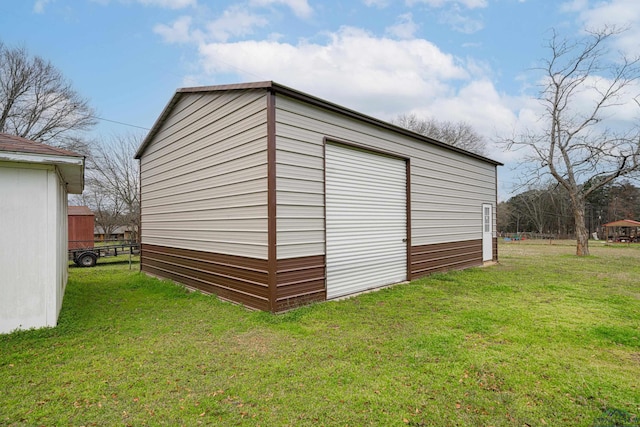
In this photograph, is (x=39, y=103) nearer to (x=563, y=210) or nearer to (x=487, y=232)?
(x=487, y=232)

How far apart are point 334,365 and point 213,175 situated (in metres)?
4.25

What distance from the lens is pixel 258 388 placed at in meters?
2.70

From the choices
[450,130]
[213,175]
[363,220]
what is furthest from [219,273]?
[450,130]

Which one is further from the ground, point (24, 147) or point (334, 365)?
point (24, 147)

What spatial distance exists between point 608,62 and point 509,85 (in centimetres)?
589

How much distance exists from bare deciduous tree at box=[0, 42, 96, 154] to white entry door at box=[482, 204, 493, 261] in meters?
20.8

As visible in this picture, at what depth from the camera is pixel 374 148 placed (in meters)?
6.60

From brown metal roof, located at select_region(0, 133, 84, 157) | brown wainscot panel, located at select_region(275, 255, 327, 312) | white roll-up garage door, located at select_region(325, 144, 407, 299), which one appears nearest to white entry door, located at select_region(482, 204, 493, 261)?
white roll-up garage door, located at select_region(325, 144, 407, 299)

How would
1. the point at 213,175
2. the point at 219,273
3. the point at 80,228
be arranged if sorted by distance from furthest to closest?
the point at 80,228 < the point at 213,175 < the point at 219,273

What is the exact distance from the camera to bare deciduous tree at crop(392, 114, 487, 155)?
27406 mm

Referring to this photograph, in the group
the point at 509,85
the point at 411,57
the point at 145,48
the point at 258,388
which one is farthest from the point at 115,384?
the point at 509,85

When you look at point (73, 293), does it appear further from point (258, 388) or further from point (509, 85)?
point (509, 85)

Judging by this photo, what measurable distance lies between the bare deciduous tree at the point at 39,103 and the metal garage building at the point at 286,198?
41.4 feet

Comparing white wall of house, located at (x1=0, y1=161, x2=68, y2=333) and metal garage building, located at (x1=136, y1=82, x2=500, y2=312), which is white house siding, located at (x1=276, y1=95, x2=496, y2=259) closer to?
metal garage building, located at (x1=136, y1=82, x2=500, y2=312)
